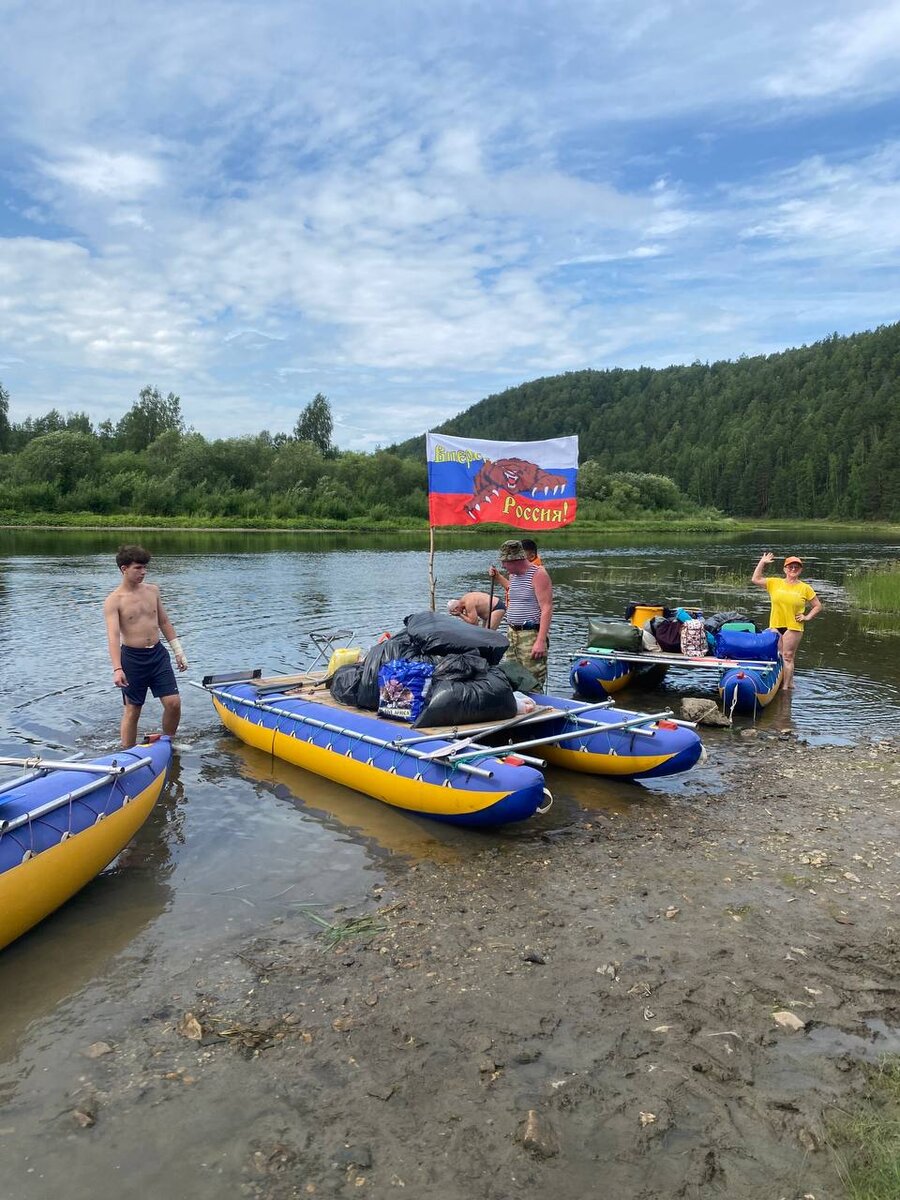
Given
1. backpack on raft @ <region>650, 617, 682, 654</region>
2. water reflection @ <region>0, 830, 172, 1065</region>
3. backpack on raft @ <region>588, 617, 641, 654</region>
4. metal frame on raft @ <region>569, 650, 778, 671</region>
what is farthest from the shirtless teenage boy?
backpack on raft @ <region>650, 617, 682, 654</region>

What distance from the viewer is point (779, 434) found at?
154 meters

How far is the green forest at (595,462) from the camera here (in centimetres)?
7525

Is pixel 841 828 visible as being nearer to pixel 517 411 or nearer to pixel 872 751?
pixel 872 751

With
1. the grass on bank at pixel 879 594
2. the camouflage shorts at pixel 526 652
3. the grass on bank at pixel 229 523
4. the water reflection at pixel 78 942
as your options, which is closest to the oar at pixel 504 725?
the camouflage shorts at pixel 526 652

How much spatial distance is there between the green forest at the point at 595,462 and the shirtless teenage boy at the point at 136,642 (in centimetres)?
6433

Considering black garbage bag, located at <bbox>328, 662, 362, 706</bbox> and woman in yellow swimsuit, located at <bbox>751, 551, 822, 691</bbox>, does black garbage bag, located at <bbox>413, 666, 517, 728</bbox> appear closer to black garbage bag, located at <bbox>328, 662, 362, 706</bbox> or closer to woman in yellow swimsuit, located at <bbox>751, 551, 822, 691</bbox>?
black garbage bag, located at <bbox>328, 662, 362, 706</bbox>

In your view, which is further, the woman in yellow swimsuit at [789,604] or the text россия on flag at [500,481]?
the woman in yellow swimsuit at [789,604]

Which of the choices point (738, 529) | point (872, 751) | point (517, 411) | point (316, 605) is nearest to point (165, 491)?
point (316, 605)

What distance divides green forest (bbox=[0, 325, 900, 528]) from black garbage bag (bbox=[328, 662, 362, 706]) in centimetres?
6412

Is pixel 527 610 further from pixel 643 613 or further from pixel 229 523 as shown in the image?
pixel 229 523

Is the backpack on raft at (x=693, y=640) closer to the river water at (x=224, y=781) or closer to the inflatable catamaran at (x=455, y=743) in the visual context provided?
the river water at (x=224, y=781)

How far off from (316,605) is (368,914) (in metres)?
18.9

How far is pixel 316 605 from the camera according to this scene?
24516 millimetres

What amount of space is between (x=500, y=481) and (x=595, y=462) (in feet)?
403
